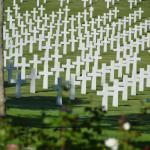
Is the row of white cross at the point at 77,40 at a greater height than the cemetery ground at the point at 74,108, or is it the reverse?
the row of white cross at the point at 77,40

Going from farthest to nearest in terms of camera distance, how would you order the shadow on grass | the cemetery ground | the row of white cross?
the row of white cross
the shadow on grass
the cemetery ground

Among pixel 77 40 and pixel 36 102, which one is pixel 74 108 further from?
pixel 77 40

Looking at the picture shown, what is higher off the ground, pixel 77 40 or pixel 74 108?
pixel 77 40

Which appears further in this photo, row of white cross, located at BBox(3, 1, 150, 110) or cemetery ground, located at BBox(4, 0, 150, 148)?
row of white cross, located at BBox(3, 1, 150, 110)

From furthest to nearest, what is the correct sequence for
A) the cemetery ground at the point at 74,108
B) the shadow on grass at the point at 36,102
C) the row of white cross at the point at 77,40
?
the row of white cross at the point at 77,40
the shadow on grass at the point at 36,102
the cemetery ground at the point at 74,108

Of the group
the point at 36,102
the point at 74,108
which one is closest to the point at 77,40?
the point at 36,102

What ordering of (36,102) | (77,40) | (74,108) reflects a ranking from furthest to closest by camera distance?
(77,40), (36,102), (74,108)

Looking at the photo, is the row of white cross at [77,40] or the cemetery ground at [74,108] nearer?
the cemetery ground at [74,108]

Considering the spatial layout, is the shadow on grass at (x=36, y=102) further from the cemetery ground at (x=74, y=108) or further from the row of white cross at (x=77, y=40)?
the row of white cross at (x=77, y=40)

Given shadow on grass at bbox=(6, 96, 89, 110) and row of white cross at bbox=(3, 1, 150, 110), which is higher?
row of white cross at bbox=(3, 1, 150, 110)

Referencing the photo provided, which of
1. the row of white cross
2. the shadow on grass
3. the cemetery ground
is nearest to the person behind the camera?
the cemetery ground

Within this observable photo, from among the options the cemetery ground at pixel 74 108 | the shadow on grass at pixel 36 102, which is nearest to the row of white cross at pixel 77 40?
the cemetery ground at pixel 74 108

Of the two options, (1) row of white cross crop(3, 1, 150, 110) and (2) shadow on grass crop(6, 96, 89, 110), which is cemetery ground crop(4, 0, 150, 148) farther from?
(1) row of white cross crop(3, 1, 150, 110)

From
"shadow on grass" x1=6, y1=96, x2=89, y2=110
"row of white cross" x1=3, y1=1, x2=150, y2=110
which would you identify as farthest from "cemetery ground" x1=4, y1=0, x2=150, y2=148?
"row of white cross" x1=3, y1=1, x2=150, y2=110
